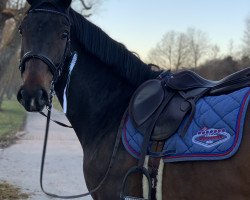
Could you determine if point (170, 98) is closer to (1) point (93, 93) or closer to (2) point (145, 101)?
(2) point (145, 101)

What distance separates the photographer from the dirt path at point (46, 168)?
7.77 m

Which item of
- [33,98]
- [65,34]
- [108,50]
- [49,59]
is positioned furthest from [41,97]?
[108,50]

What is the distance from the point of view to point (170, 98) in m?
3.06

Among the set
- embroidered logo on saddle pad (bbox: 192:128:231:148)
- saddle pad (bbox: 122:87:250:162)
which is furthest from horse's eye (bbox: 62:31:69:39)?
embroidered logo on saddle pad (bbox: 192:128:231:148)

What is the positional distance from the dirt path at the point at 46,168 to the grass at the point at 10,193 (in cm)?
15

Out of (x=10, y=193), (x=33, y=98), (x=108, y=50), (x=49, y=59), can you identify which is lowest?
(x=10, y=193)

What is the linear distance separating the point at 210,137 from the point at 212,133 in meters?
0.03

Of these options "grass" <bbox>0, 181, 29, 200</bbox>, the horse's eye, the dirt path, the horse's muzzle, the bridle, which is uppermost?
A: the horse's eye

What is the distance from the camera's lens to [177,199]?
9.09ft

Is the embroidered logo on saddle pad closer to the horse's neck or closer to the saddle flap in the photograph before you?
the saddle flap

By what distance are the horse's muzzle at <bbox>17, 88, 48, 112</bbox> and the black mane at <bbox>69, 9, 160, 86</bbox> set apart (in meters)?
0.63

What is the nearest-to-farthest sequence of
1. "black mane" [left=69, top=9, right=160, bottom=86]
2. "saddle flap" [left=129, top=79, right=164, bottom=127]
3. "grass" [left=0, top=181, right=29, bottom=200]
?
"saddle flap" [left=129, top=79, right=164, bottom=127] < "black mane" [left=69, top=9, right=160, bottom=86] < "grass" [left=0, top=181, right=29, bottom=200]

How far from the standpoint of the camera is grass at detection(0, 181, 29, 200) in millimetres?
6896

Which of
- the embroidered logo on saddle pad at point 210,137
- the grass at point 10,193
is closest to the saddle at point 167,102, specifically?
the embroidered logo on saddle pad at point 210,137
